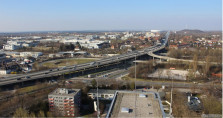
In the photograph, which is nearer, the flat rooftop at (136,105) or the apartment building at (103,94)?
the flat rooftop at (136,105)

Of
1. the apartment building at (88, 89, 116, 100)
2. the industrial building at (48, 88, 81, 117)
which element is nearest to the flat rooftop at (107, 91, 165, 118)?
the industrial building at (48, 88, 81, 117)

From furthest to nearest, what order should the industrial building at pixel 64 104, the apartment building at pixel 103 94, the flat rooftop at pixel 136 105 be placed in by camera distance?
1. the apartment building at pixel 103 94
2. the industrial building at pixel 64 104
3. the flat rooftop at pixel 136 105

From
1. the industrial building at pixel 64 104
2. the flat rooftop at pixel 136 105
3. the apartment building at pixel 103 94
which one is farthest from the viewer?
the apartment building at pixel 103 94

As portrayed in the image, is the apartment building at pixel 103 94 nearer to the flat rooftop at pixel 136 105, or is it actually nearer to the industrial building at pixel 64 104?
the industrial building at pixel 64 104

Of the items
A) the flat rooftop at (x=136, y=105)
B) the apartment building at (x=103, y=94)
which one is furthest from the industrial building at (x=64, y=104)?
the flat rooftop at (x=136, y=105)

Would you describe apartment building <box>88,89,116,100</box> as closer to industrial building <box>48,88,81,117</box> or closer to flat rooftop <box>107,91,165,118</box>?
industrial building <box>48,88,81,117</box>

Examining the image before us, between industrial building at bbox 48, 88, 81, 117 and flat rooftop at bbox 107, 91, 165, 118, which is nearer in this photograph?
flat rooftop at bbox 107, 91, 165, 118

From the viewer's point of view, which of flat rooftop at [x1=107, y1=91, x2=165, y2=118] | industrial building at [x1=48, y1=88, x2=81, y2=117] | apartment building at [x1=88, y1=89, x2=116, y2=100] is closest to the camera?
flat rooftop at [x1=107, y1=91, x2=165, y2=118]

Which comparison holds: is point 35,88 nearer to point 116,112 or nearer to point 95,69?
point 95,69
